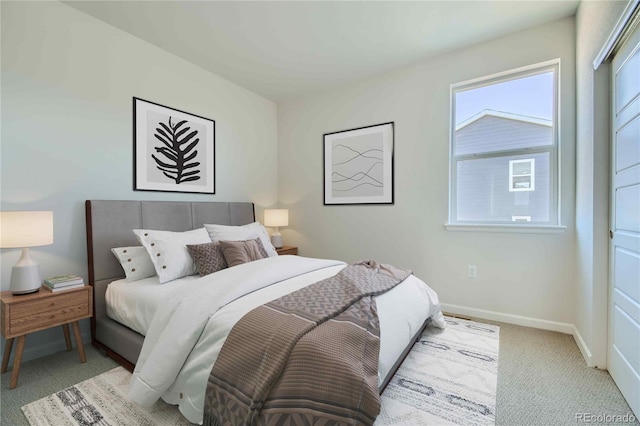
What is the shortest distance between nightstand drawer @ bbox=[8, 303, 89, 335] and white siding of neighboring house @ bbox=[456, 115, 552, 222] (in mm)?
3423

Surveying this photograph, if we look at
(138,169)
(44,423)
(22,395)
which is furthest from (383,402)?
(138,169)

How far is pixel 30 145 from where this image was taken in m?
2.10

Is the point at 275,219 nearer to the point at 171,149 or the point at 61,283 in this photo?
the point at 171,149

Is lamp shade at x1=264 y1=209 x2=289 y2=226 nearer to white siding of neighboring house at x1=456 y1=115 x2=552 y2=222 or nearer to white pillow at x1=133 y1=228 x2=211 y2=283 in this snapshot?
white pillow at x1=133 y1=228 x2=211 y2=283

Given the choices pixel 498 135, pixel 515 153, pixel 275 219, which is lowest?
pixel 275 219

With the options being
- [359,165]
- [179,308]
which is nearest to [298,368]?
[179,308]

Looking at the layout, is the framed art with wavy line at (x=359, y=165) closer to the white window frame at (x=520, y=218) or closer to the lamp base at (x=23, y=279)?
the white window frame at (x=520, y=218)

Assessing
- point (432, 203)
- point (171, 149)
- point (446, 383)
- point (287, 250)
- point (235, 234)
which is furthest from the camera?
point (287, 250)

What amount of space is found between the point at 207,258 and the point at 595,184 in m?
2.90

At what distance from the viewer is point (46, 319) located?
1.88m

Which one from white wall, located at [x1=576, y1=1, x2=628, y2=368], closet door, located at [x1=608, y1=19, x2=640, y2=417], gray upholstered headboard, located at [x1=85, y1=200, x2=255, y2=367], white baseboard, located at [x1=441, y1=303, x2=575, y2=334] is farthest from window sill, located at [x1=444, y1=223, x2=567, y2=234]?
gray upholstered headboard, located at [x1=85, y1=200, x2=255, y2=367]

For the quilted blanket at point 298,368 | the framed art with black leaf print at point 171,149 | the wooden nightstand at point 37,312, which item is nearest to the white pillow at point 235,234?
the framed art with black leaf print at point 171,149

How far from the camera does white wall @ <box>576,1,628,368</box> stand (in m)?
1.91

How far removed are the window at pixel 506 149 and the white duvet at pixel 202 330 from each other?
1.57 m
